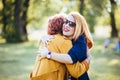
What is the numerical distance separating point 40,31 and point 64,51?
2.57 m

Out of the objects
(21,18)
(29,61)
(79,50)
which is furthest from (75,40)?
(21,18)

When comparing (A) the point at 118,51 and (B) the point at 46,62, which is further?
(A) the point at 118,51

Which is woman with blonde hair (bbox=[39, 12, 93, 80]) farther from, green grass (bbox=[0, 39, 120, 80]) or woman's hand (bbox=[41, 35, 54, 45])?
green grass (bbox=[0, 39, 120, 80])

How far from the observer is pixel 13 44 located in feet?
15.9

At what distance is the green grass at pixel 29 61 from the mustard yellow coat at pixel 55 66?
6.10ft

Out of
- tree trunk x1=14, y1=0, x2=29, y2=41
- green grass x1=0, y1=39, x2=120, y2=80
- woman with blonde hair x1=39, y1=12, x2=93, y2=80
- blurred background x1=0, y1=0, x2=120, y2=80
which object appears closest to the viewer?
woman with blonde hair x1=39, y1=12, x2=93, y2=80

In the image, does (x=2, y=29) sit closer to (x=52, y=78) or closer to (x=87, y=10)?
(x=87, y=10)

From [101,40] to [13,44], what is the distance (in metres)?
1.17

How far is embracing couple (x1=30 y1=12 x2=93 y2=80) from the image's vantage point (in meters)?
2.11

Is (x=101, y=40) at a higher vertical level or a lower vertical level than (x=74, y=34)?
lower

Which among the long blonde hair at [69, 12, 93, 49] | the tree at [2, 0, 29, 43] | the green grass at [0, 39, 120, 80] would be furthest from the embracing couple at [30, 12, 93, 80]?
the tree at [2, 0, 29, 43]

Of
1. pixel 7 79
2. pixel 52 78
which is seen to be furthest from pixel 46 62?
pixel 7 79

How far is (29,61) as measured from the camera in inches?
179

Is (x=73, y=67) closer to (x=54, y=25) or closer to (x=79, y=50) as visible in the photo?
(x=79, y=50)
